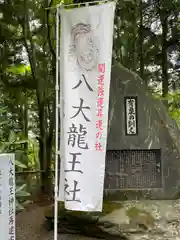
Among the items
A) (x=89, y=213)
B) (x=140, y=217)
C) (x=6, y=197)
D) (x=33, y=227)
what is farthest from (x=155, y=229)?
(x=6, y=197)

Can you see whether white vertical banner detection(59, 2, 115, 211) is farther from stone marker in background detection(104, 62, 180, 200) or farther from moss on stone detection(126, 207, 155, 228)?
stone marker in background detection(104, 62, 180, 200)

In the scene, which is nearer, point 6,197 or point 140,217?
point 6,197

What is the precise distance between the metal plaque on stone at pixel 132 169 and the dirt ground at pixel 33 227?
55.8 inches

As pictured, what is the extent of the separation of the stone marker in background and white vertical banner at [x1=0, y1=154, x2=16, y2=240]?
3286mm

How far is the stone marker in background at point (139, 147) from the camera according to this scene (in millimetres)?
5711

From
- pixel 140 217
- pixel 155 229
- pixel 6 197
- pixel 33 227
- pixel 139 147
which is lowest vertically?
pixel 33 227

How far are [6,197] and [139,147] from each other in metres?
3.57

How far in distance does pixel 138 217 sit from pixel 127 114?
78.2 inches

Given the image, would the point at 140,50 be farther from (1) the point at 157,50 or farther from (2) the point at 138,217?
(2) the point at 138,217

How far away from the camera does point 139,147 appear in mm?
5695

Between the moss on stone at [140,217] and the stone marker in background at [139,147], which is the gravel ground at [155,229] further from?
the stone marker in background at [139,147]

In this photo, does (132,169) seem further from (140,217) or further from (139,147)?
(140,217)

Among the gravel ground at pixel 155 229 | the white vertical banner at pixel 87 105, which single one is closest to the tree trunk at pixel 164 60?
the gravel ground at pixel 155 229

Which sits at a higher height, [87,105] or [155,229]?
[87,105]
